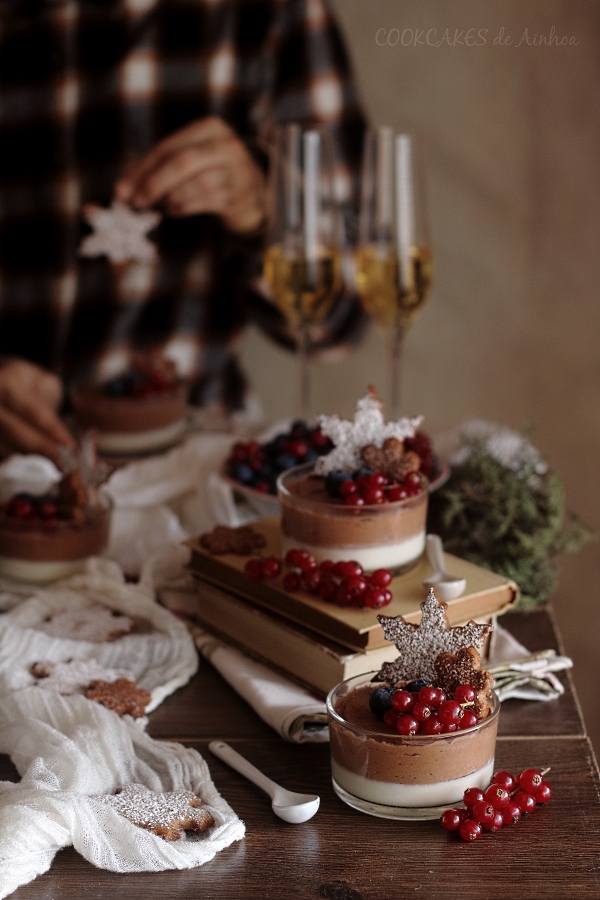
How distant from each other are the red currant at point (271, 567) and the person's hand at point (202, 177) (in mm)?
1246

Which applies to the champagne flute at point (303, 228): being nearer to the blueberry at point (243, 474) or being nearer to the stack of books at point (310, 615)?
the blueberry at point (243, 474)

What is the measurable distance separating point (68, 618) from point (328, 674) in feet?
1.22

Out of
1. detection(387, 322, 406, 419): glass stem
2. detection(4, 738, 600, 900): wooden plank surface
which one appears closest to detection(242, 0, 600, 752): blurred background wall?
detection(387, 322, 406, 419): glass stem

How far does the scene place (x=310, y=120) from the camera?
6.86 ft

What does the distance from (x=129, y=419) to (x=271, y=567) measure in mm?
708

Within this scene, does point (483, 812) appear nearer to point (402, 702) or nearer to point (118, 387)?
point (402, 702)

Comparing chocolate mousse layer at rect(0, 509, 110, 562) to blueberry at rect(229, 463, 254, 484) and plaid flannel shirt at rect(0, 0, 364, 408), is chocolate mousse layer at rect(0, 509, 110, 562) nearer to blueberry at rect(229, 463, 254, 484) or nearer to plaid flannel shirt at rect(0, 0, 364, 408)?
blueberry at rect(229, 463, 254, 484)

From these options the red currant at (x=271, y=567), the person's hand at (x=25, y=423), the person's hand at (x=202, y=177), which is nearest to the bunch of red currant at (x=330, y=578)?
the red currant at (x=271, y=567)

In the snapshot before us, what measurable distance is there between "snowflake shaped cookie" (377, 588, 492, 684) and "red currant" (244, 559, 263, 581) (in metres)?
0.25

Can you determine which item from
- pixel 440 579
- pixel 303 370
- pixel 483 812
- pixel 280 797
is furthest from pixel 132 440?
pixel 483 812

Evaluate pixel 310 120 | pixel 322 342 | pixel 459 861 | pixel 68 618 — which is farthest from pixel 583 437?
pixel 459 861

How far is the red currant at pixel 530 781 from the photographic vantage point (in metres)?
0.85

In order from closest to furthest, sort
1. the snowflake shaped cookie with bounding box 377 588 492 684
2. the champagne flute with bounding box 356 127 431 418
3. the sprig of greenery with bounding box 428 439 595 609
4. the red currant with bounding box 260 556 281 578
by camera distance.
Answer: the snowflake shaped cookie with bounding box 377 588 492 684
the red currant with bounding box 260 556 281 578
the sprig of greenery with bounding box 428 439 595 609
the champagne flute with bounding box 356 127 431 418

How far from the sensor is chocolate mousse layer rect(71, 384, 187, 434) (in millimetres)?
1708
